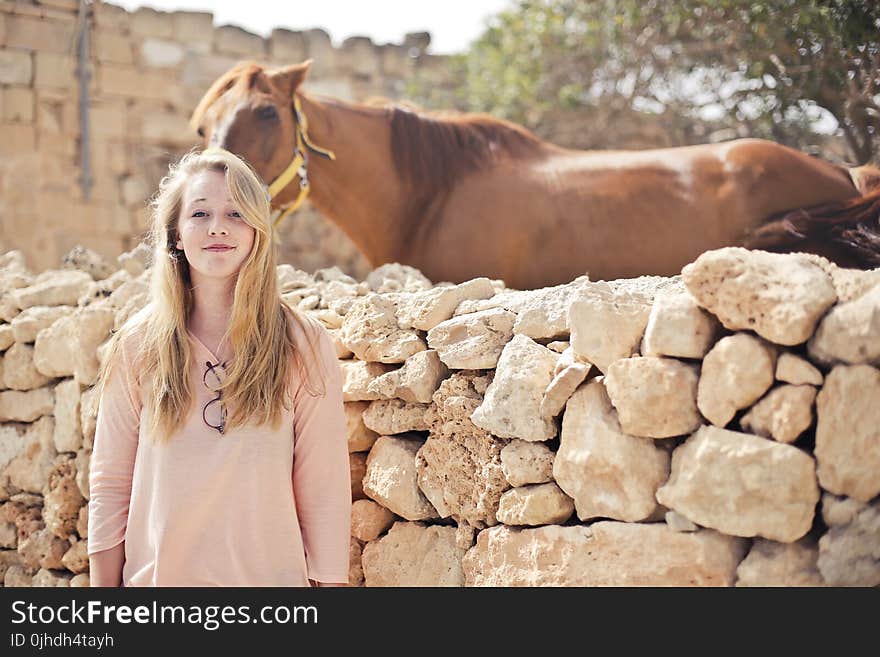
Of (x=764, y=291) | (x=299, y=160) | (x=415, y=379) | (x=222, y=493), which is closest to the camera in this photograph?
(x=764, y=291)

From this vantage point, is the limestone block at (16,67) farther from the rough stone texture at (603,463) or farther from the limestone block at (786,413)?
the limestone block at (786,413)

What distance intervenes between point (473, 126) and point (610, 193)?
789 millimetres

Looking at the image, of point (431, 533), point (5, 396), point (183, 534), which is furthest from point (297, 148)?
point (183, 534)

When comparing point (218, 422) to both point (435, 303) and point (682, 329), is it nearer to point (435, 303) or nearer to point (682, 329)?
point (435, 303)

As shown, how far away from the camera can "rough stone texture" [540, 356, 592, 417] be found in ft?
7.23

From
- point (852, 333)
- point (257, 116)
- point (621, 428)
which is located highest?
point (257, 116)

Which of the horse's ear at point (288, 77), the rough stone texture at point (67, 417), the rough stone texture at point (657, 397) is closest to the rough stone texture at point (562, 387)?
the rough stone texture at point (657, 397)

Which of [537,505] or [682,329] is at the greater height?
[682,329]

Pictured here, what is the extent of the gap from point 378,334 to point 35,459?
1604 millimetres

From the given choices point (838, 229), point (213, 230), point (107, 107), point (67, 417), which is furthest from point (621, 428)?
point (107, 107)

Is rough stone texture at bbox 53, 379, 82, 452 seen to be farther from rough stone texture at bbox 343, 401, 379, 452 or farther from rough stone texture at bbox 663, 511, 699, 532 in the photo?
rough stone texture at bbox 663, 511, 699, 532

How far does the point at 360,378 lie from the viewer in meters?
2.80
